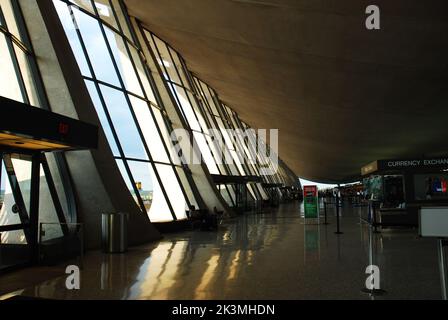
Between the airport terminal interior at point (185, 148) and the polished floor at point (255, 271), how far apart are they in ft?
0.16

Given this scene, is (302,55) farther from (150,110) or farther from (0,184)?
(0,184)

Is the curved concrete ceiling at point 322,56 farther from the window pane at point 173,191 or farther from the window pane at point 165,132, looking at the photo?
the window pane at point 173,191

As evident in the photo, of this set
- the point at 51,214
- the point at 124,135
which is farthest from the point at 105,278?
the point at 124,135

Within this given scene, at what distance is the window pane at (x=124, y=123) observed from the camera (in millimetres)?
13641

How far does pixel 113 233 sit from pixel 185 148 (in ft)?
35.1

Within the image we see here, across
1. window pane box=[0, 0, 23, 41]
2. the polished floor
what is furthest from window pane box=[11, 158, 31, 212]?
window pane box=[0, 0, 23, 41]

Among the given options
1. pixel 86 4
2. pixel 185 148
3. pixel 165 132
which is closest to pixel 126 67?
pixel 86 4

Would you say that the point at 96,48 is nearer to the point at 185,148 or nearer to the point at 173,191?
the point at 173,191

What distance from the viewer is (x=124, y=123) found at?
14219 mm

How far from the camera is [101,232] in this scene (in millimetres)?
10281

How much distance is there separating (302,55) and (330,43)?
209 centimetres

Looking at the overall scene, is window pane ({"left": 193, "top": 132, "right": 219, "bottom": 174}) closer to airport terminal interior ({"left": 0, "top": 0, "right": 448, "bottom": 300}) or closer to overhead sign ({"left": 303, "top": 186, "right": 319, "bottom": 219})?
airport terminal interior ({"left": 0, "top": 0, "right": 448, "bottom": 300})

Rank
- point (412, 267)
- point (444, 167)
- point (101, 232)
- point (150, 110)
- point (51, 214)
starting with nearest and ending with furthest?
point (412, 267), point (51, 214), point (101, 232), point (444, 167), point (150, 110)

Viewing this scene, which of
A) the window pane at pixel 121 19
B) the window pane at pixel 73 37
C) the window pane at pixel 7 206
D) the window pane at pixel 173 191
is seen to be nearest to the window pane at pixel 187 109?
the window pane at pixel 121 19
